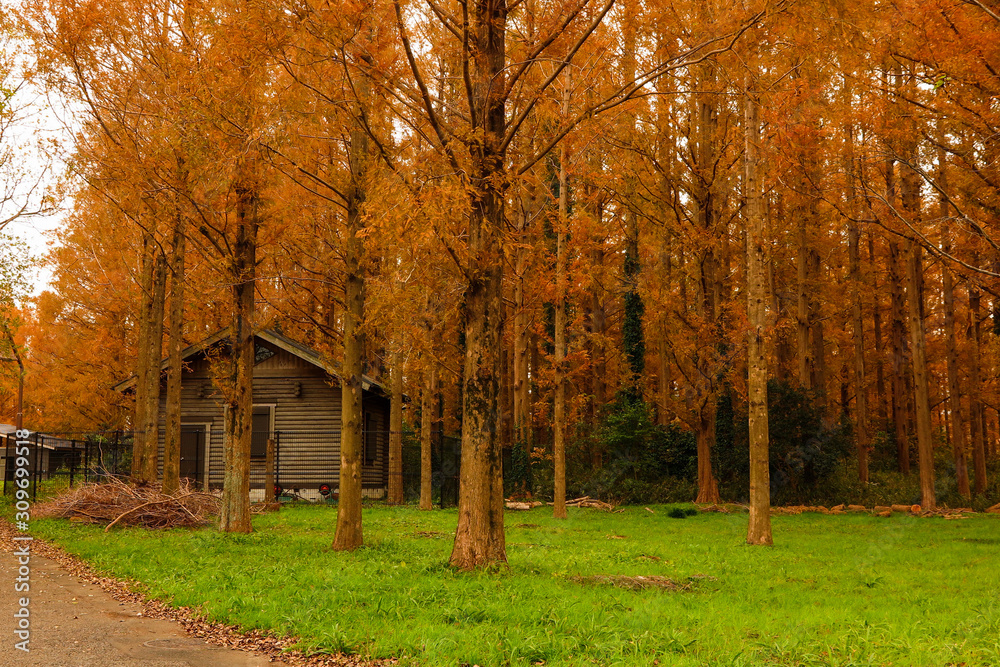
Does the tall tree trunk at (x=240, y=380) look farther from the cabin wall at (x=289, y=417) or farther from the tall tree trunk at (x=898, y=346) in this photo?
the tall tree trunk at (x=898, y=346)

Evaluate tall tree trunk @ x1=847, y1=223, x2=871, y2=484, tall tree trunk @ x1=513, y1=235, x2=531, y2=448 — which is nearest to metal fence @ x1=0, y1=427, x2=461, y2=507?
tall tree trunk @ x1=513, y1=235, x2=531, y2=448

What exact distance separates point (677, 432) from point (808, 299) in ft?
26.9

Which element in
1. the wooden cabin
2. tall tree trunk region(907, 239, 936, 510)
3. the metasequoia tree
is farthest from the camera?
the wooden cabin

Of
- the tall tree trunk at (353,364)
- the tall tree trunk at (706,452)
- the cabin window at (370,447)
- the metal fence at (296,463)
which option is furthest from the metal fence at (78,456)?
the tall tree trunk at (706,452)

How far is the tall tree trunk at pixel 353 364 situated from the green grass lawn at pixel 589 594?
0.49 m

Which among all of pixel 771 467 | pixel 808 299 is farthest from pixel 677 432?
pixel 808 299

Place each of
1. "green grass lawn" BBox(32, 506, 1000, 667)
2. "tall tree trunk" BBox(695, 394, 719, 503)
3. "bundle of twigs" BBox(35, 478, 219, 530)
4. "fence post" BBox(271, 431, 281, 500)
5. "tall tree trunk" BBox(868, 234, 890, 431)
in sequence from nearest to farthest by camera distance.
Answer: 1. "green grass lawn" BBox(32, 506, 1000, 667)
2. "bundle of twigs" BBox(35, 478, 219, 530)
3. "tall tree trunk" BBox(695, 394, 719, 503)
4. "fence post" BBox(271, 431, 281, 500)
5. "tall tree trunk" BBox(868, 234, 890, 431)

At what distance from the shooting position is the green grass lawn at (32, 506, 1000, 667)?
5828 millimetres

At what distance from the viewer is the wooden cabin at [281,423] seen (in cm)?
2384

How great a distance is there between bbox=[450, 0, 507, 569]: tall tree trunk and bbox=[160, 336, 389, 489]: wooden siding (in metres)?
15.2

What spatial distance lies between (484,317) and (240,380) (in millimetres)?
5733

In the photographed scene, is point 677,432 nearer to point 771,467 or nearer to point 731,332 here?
point 771,467

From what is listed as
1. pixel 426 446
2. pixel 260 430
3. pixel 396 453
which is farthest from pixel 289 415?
pixel 426 446

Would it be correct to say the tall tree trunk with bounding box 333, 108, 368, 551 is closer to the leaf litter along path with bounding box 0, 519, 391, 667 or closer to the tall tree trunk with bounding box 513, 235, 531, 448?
the leaf litter along path with bounding box 0, 519, 391, 667
